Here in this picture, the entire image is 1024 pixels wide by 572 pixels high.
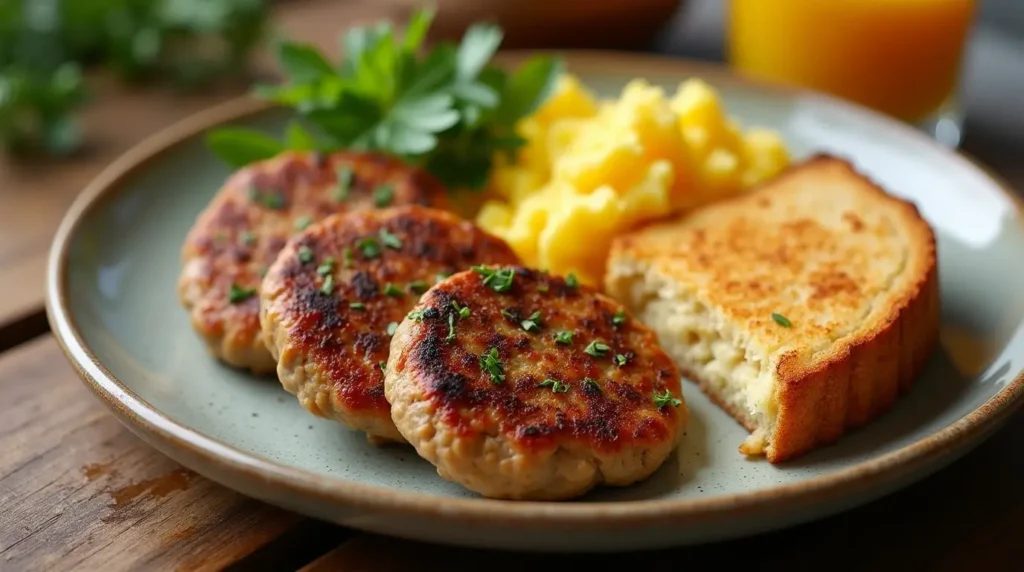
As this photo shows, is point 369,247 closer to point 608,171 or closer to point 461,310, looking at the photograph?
point 461,310

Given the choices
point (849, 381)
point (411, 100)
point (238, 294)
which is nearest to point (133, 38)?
point (411, 100)

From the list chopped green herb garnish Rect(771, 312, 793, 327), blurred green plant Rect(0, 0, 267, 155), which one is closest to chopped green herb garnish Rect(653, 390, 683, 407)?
chopped green herb garnish Rect(771, 312, 793, 327)

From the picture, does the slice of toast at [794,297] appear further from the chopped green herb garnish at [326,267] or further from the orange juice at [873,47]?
the orange juice at [873,47]

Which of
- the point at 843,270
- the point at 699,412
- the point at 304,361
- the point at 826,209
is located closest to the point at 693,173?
the point at 826,209

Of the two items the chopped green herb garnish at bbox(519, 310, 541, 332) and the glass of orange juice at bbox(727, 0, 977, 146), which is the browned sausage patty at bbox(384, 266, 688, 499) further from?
the glass of orange juice at bbox(727, 0, 977, 146)

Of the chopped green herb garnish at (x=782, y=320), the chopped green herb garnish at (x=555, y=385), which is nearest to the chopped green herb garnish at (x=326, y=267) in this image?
the chopped green herb garnish at (x=555, y=385)

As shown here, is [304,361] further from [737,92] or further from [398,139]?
[737,92]
